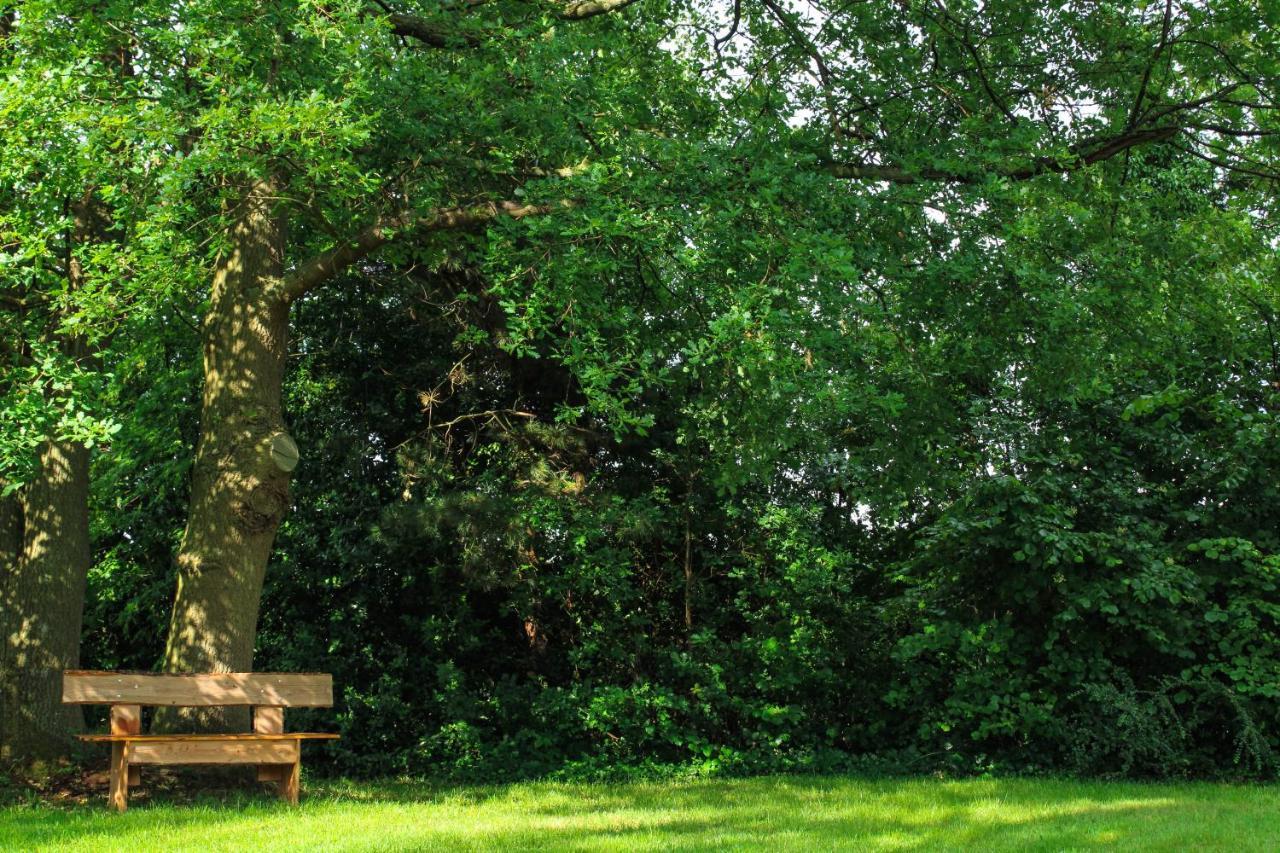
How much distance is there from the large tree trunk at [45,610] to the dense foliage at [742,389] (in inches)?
48.5

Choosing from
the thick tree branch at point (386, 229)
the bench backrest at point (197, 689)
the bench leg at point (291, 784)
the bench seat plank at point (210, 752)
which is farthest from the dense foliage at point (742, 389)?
the bench leg at point (291, 784)

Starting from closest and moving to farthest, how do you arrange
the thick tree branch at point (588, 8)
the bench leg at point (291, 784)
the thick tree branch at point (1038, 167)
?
the bench leg at point (291, 784)
the thick tree branch at point (1038, 167)
the thick tree branch at point (588, 8)

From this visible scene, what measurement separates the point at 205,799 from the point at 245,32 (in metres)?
5.50

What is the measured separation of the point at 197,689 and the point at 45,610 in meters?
2.23

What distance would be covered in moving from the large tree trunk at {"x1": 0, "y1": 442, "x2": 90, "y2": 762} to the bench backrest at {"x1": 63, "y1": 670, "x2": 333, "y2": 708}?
161 cm

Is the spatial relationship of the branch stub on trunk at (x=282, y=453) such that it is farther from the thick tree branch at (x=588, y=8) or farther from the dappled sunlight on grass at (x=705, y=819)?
the thick tree branch at (x=588, y=8)

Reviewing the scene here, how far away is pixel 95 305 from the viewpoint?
314 inches

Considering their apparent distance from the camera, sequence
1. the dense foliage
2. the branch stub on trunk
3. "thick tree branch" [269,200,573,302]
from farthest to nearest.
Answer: the branch stub on trunk → "thick tree branch" [269,200,573,302] → the dense foliage

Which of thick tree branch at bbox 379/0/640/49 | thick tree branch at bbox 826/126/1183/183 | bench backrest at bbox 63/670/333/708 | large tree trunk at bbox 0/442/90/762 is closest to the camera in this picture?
bench backrest at bbox 63/670/333/708

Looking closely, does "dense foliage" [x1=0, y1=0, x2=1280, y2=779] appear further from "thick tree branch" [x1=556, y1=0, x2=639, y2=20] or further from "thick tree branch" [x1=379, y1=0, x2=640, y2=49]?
"thick tree branch" [x1=556, y1=0, x2=639, y2=20]

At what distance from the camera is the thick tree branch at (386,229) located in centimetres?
915

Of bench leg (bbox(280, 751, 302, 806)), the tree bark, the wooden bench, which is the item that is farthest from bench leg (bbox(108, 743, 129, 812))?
the tree bark

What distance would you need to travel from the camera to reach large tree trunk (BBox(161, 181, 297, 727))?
30.7ft

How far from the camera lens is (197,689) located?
8781 millimetres
